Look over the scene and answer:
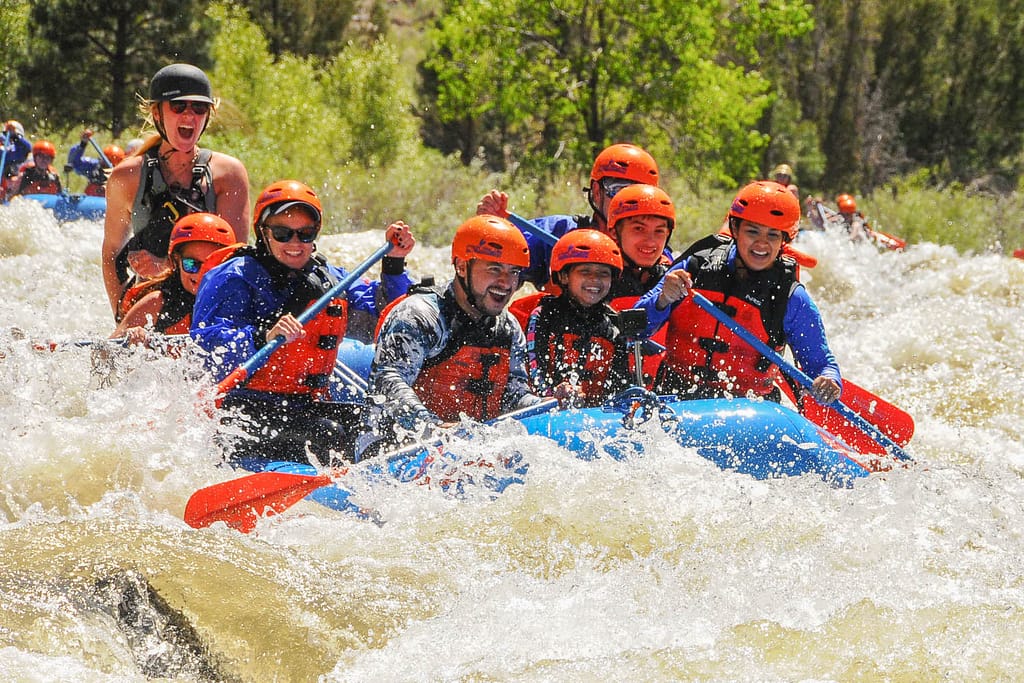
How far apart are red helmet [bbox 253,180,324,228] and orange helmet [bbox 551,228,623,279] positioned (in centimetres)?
108

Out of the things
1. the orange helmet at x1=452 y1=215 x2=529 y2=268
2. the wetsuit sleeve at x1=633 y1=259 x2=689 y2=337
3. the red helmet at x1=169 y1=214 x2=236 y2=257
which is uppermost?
the orange helmet at x1=452 y1=215 x2=529 y2=268

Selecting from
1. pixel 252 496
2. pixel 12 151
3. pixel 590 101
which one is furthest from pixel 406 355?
pixel 590 101

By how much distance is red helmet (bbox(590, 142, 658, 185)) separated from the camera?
6621 mm

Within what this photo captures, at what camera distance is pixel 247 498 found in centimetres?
436

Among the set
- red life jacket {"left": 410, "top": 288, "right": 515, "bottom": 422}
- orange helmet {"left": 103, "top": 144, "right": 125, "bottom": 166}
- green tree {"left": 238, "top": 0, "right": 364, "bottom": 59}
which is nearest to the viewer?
red life jacket {"left": 410, "top": 288, "right": 515, "bottom": 422}

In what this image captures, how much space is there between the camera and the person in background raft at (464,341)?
4770 millimetres

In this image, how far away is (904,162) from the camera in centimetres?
2928

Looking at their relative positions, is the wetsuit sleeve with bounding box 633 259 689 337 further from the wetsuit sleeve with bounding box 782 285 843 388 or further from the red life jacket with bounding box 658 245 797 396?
the wetsuit sleeve with bounding box 782 285 843 388

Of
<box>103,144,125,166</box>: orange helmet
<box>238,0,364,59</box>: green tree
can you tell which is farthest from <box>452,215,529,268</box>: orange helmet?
<box>238,0,364,59</box>: green tree

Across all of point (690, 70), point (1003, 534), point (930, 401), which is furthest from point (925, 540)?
point (690, 70)

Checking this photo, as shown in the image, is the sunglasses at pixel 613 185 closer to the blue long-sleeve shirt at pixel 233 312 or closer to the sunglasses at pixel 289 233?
the sunglasses at pixel 289 233

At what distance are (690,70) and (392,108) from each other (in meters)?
8.42

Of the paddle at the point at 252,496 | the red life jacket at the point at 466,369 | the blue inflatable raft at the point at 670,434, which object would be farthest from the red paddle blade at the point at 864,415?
the paddle at the point at 252,496

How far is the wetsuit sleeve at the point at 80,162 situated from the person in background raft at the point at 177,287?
1050 cm
